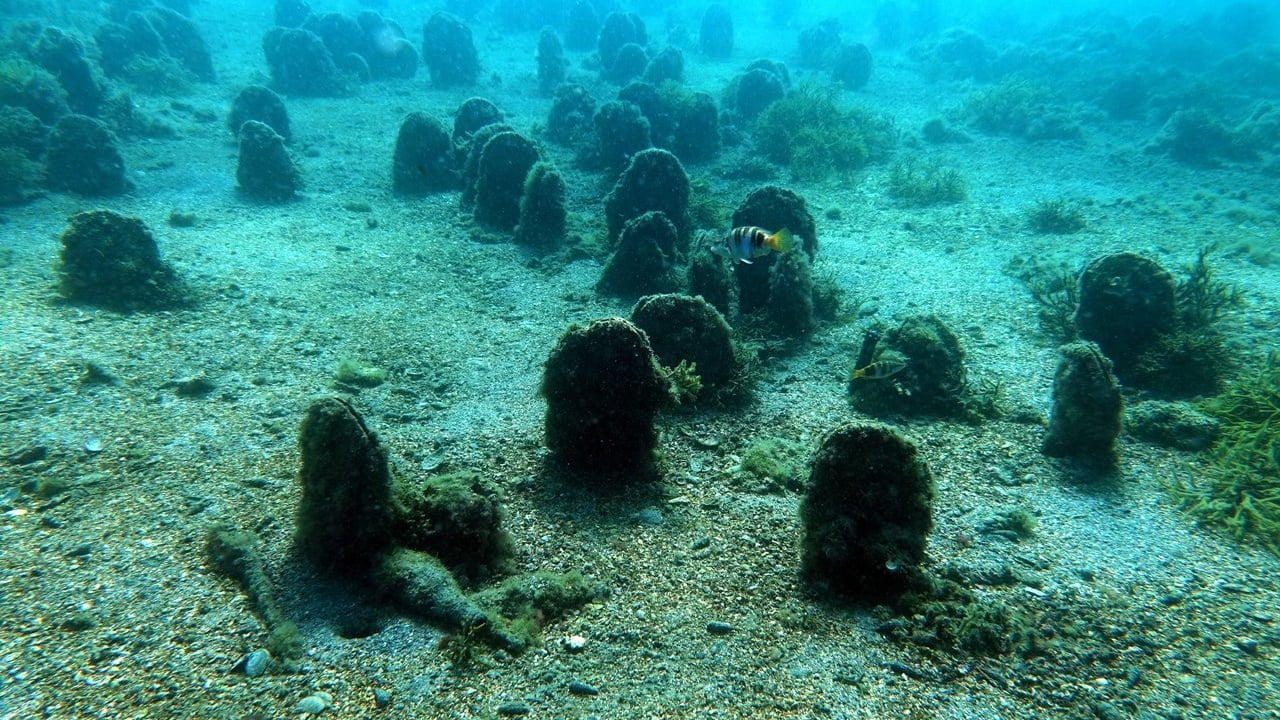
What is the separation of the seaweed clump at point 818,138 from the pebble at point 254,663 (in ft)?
53.7

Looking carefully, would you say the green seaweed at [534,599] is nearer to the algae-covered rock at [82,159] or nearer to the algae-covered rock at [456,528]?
the algae-covered rock at [456,528]

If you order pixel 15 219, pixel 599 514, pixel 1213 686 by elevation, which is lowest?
pixel 15 219

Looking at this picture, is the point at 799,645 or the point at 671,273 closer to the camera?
the point at 799,645

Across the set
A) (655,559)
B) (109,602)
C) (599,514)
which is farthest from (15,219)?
(655,559)

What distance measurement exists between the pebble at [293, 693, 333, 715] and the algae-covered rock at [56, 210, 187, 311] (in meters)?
8.32

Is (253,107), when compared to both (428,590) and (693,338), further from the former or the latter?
(428,590)

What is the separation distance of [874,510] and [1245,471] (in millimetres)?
4419

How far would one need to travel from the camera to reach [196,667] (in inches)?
147

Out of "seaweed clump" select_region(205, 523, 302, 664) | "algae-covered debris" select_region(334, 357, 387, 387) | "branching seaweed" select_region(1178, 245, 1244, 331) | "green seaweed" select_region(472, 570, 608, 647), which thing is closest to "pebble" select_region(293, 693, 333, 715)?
"seaweed clump" select_region(205, 523, 302, 664)

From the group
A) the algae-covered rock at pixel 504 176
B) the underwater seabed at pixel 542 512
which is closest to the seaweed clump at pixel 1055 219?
the underwater seabed at pixel 542 512

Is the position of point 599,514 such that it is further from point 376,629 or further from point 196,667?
point 196,667

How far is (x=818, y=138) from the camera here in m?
17.4

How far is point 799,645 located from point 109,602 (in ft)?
16.1

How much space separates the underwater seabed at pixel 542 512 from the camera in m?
3.77
